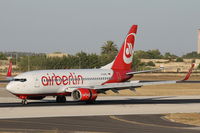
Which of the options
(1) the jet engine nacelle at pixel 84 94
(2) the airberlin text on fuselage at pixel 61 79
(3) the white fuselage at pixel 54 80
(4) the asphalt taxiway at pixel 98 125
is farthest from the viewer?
(2) the airberlin text on fuselage at pixel 61 79

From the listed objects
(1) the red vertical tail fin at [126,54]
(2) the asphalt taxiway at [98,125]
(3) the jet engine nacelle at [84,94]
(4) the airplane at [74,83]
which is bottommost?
(2) the asphalt taxiway at [98,125]

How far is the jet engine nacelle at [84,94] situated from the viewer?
182 ft

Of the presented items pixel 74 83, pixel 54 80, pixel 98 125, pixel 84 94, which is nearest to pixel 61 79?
pixel 54 80

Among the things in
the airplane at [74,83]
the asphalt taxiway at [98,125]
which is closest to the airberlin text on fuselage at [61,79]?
the airplane at [74,83]

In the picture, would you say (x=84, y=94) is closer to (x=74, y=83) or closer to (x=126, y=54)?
(x=74, y=83)

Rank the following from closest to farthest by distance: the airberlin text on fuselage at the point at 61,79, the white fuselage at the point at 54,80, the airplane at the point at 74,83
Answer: the white fuselage at the point at 54,80
the airplane at the point at 74,83
the airberlin text on fuselage at the point at 61,79

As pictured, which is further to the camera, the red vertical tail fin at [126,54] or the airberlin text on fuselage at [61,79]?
the red vertical tail fin at [126,54]

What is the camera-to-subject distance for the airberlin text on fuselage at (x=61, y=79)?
5644cm

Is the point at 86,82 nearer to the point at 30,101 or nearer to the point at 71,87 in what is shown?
the point at 71,87

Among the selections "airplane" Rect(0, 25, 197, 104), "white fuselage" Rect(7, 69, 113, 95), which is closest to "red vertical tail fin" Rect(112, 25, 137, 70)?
"airplane" Rect(0, 25, 197, 104)

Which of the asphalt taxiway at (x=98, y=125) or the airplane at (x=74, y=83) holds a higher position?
the airplane at (x=74, y=83)

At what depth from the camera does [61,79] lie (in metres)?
57.6

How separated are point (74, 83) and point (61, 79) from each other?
1.79 m

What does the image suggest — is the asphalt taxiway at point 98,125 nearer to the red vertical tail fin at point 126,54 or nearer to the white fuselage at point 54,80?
the white fuselage at point 54,80
